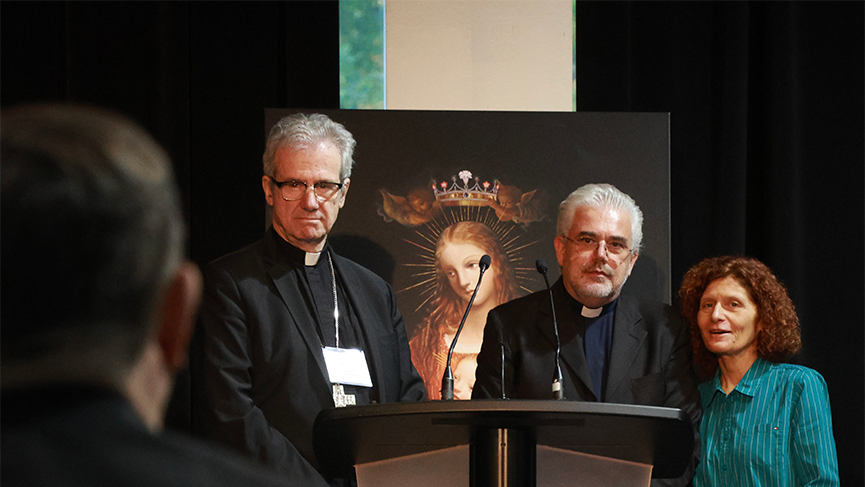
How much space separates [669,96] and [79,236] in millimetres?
4183

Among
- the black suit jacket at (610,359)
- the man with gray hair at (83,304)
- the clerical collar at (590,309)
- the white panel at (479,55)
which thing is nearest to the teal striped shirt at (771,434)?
the black suit jacket at (610,359)

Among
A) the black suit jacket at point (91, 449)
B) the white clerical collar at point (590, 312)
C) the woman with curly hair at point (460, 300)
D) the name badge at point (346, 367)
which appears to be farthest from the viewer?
the woman with curly hair at point (460, 300)

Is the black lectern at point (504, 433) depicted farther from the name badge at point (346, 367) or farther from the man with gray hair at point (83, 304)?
the man with gray hair at point (83, 304)

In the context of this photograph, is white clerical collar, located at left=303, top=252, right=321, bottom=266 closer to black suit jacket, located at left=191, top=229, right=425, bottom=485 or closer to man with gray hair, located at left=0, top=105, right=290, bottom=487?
black suit jacket, located at left=191, top=229, right=425, bottom=485

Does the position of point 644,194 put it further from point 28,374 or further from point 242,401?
point 28,374

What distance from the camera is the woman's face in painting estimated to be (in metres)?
3.73

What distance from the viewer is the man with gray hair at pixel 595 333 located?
3.01 m

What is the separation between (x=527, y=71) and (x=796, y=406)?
223 centimetres

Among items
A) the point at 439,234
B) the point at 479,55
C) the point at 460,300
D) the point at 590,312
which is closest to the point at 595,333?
the point at 590,312

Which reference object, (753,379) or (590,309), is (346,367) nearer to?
(590,309)

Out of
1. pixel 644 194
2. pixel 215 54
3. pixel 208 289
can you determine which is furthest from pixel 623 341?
pixel 215 54

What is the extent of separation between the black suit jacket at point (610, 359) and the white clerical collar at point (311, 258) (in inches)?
28.0

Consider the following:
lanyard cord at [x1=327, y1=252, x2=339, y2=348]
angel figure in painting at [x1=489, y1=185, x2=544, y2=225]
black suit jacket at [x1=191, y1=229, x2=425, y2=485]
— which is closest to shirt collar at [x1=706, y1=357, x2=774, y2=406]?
angel figure in painting at [x1=489, y1=185, x2=544, y2=225]

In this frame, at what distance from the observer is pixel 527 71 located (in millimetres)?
4516
